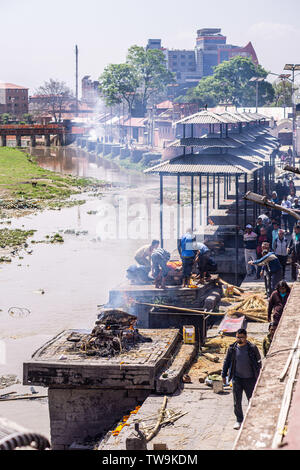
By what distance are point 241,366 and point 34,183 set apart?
136 feet

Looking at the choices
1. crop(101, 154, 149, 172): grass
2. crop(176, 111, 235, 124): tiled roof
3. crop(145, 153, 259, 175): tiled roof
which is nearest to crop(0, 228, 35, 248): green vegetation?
crop(176, 111, 235, 124): tiled roof

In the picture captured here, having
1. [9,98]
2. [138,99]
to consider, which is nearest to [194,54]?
[9,98]

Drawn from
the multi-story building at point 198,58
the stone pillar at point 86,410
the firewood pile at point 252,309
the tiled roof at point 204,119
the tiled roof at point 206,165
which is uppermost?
the multi-story building at point 198,58

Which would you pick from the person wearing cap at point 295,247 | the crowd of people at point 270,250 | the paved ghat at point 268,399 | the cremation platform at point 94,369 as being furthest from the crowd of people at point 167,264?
the paved ghat at point 268,399

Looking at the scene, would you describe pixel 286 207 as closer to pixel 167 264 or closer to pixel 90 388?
pixel 167 264

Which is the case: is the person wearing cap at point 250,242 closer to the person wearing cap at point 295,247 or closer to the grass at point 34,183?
the person wearing cap at point 295,247

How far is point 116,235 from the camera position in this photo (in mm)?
31547

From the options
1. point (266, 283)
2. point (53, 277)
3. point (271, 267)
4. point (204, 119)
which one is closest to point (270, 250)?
point (266, 283)

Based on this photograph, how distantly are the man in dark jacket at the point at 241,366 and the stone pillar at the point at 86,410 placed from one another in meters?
1.73

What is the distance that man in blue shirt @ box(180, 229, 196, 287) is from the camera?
15633 mm

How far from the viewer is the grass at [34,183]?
148ft

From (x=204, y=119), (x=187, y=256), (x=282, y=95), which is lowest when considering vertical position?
(x=187, y=256)

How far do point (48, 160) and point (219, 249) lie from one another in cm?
6066

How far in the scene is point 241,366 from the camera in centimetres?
912
